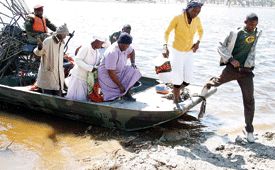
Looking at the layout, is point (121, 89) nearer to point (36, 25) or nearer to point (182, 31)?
point (182, 31)

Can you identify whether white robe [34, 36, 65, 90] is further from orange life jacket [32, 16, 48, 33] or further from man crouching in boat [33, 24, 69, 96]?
orange life jacket [32, 16, 48, 33]

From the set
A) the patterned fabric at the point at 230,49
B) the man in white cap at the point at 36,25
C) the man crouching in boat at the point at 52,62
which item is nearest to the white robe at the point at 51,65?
the man crouching in boat at the point at 52,62

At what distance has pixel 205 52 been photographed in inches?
750

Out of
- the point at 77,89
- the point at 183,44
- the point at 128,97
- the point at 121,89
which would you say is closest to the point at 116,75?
the point at 121,89

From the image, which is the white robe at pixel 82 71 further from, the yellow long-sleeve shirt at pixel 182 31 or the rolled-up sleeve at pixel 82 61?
the yellow long-sleeve shirt at pixel 182 31

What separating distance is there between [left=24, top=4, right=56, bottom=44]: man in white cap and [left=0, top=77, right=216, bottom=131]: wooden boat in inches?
59.7

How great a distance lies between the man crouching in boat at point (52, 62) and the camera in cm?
673

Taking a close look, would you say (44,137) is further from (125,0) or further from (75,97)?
(125,0)

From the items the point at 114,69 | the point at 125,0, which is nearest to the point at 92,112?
the point at 114,69

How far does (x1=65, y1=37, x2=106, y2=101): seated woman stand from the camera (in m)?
6.53

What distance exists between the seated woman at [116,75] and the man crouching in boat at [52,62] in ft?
2.75

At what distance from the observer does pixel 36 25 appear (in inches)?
336

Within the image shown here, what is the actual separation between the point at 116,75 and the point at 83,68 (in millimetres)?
590

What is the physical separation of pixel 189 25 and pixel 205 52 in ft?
43.0
